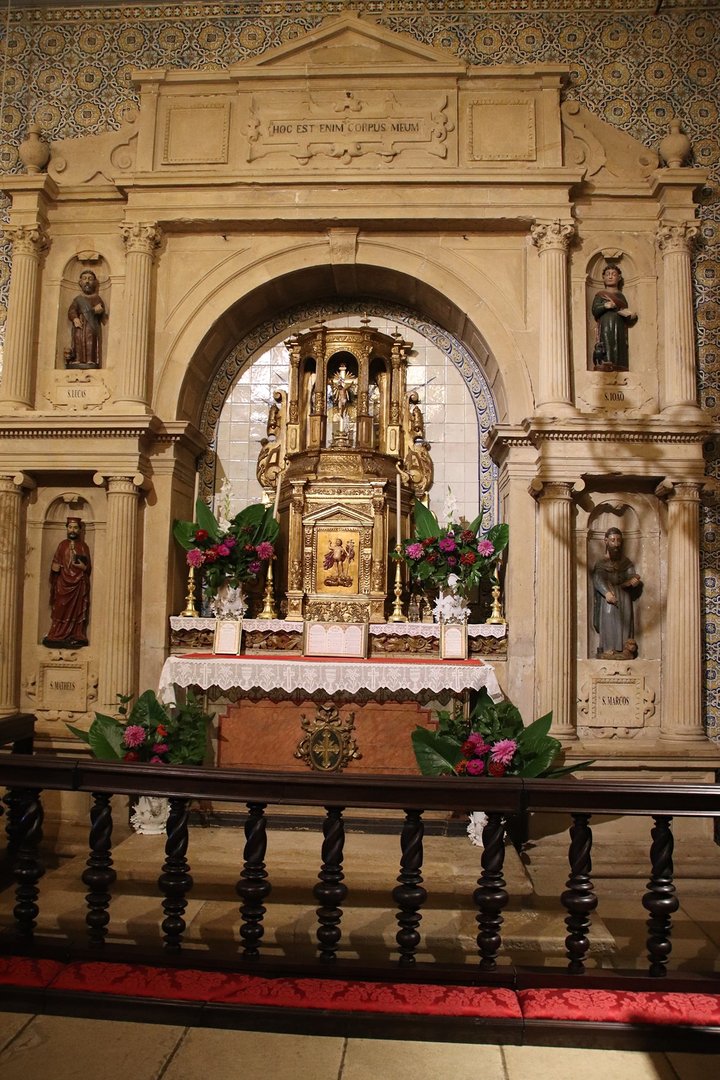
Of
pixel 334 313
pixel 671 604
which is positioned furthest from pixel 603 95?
pixel 671 604

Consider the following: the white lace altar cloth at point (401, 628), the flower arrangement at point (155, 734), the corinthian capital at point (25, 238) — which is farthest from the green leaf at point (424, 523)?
the corinthian capital at point (25, 238)

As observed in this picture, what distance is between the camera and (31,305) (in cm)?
751

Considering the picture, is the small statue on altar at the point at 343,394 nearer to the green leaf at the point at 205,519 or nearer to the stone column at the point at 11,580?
the green leaf at the point at 205,519

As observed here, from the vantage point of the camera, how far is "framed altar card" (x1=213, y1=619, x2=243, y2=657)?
6707 millimetres

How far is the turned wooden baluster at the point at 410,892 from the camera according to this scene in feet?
9.43

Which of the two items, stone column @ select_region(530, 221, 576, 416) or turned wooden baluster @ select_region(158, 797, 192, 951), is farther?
stone column @ select_region(530, 221, 576, 416)

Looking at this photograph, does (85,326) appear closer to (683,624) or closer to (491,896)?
(683,624)

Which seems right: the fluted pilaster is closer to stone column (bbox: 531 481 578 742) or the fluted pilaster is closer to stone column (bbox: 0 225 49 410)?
stone column (bbox: 531 481 578 742)

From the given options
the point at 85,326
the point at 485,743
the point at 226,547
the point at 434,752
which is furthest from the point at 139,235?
the point at 485,743

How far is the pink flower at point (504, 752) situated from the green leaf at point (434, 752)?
367 millimetres

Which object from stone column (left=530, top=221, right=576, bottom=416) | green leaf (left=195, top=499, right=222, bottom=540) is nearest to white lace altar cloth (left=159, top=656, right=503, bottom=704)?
green leaf (left=195, top=499, right=222, bottom=540)

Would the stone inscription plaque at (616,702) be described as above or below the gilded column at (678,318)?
below

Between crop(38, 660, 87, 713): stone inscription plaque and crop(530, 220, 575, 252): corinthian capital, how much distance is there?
5.46 metres

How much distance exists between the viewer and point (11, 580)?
7227 mm
